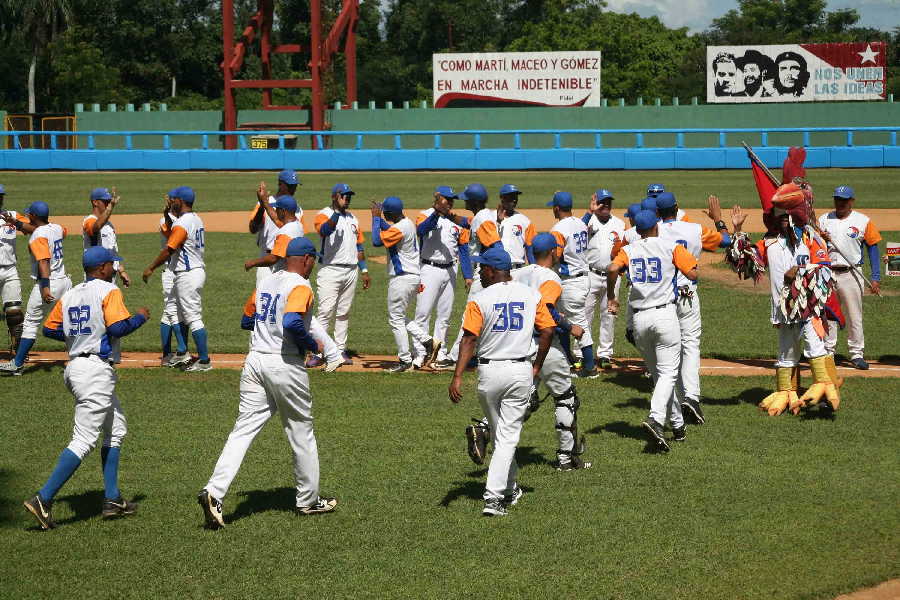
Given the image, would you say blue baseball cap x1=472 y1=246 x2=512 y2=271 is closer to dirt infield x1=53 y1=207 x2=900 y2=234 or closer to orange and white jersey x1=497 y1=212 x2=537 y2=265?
orange and white jersey x1=497 y1=212 x2=537 y2=265

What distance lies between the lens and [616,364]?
541 inches

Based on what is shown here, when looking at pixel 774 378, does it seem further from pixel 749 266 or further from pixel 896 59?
pixel 896 59

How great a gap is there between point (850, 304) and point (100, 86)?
55.9 metres

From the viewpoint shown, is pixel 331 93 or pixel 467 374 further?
pixel 331 93

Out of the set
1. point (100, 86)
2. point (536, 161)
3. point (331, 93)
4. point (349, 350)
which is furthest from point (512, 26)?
point (349, 350)

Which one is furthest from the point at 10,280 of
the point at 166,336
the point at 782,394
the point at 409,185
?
the point at 409,185

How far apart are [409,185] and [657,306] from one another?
87.2ft

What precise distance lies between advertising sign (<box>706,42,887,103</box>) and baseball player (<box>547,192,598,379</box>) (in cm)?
4071

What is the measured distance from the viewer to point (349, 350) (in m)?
14.7

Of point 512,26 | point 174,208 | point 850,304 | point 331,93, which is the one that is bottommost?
point 850,304

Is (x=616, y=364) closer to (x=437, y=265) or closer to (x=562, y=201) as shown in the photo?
(x=562, y=201)

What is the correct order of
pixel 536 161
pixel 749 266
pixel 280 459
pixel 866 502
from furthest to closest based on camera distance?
pixel 536 161 < pixel 749 266 < pixel 280 459 < pixel 866 502

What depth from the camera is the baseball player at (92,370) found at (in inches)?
308

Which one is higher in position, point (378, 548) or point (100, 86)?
point (100, 86)
